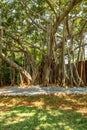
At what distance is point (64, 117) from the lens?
455 cm

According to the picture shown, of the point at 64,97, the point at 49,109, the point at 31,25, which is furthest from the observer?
the point at 31,25

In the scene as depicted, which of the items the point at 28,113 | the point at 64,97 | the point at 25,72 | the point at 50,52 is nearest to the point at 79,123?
the point at 28,113

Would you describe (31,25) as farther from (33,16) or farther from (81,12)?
(81,12)

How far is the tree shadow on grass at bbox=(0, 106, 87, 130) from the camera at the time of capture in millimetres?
3985

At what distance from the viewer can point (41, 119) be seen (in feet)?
14.4

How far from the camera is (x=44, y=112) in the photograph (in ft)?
16.0

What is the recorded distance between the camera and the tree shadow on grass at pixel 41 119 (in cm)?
398

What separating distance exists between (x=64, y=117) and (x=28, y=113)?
66 centimetres

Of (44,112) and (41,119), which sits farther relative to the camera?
(44,112)

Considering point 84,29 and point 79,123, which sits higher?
point 84,29

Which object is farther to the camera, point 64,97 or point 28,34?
point 28,34

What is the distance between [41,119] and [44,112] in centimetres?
50

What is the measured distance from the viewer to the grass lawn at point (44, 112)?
13.3ft

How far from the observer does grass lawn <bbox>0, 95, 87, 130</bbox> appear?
13.3ft
